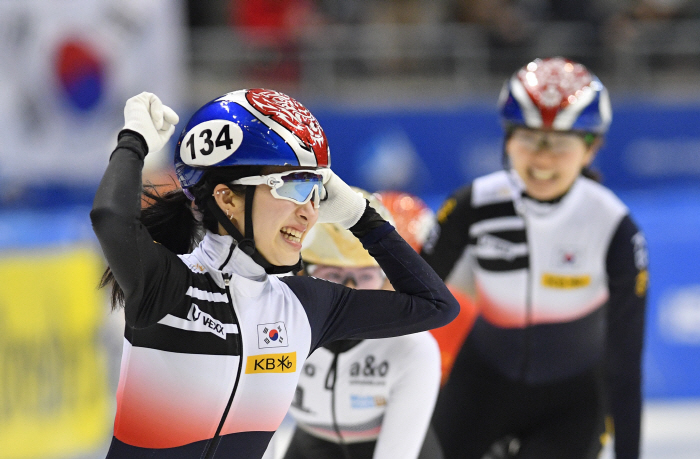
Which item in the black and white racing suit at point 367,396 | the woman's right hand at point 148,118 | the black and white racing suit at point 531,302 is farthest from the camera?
the black and white racing suit at point 531,302

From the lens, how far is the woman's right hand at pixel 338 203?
250cm

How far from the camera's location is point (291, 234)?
2342 mm

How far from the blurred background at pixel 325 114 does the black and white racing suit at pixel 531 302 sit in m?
2.29

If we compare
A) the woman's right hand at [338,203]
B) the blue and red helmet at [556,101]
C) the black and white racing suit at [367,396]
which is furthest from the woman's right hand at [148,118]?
the blue and red helmet at [556,101]

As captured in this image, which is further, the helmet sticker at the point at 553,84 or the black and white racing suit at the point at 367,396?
the helmet sticker at the point at 553,84

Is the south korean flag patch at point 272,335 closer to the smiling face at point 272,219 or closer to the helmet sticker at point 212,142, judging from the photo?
the smiling face at point 272,219

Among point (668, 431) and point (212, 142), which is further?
point (668, 431)

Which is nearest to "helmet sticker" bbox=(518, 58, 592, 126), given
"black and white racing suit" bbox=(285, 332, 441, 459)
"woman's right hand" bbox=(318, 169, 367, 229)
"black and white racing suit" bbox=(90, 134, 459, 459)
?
"black and white racing suit" bbox=(285, 332, 441, 459)

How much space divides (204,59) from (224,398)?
8.63 m

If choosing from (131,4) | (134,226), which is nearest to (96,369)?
(131,4)

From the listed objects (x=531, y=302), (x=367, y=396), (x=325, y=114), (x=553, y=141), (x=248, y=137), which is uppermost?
(x=325, y=114)

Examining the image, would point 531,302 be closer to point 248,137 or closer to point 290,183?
point 290,183

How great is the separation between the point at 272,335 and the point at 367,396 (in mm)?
847

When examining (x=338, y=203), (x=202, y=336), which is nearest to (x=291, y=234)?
(x=338, y=203)
